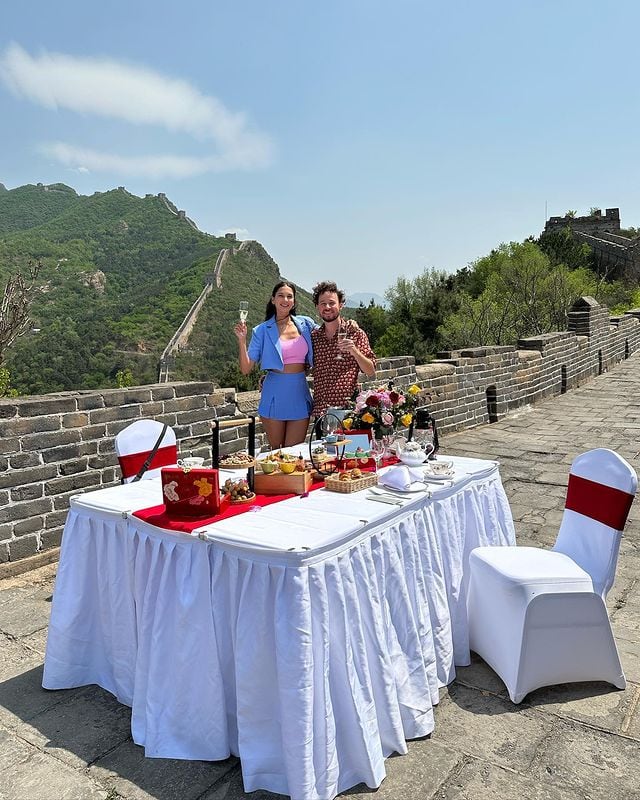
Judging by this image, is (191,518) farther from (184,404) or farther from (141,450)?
(184,404)

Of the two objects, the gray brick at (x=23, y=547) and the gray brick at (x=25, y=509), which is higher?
the gray brick at (x=25, y=509)

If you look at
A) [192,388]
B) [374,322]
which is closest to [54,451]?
[192,388]

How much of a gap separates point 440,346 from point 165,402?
95.7 feet

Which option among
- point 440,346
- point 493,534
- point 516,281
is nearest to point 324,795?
point 493,534

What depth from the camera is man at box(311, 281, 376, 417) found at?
3.66 metres

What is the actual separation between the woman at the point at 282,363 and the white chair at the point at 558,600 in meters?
1.56

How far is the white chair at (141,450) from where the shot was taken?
328 cm

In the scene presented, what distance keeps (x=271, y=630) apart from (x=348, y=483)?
76 cm

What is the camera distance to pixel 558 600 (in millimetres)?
2354

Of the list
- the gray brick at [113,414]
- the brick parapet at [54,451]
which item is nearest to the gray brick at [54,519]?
the brick parapet at [54,451]

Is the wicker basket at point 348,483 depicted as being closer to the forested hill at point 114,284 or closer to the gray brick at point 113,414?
the gray brick at point 113,414

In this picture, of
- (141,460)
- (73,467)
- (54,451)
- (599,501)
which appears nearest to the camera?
(599,501)

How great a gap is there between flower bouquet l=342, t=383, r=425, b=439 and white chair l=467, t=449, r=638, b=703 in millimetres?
682

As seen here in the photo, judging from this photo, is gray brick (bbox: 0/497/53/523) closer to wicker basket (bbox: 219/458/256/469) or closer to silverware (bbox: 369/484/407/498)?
wicker basket (bbox: 219/458/256/469)
